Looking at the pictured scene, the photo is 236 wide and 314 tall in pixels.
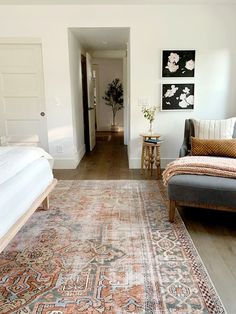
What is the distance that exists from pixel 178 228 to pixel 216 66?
2959 mm

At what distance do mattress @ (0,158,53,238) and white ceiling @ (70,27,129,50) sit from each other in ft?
8.67

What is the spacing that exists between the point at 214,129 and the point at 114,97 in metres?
6.29

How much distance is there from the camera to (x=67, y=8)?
4230 millimetres

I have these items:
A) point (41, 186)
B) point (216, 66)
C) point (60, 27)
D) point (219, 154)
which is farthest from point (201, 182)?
point (60, 27)

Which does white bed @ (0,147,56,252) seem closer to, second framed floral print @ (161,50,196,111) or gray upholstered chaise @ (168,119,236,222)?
Result: gray upholstered chaise @ (168,119,236,222)

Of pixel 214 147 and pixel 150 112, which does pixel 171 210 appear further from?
pixel 150 112

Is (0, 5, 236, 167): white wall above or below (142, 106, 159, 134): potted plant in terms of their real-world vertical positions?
above

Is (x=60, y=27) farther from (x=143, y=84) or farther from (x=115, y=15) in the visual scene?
(x=143, y=84)

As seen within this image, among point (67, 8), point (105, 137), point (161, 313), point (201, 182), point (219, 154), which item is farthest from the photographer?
point (105, 137)

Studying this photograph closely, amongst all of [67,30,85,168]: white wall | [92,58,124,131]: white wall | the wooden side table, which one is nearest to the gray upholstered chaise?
the wooden side table

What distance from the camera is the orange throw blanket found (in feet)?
8.53

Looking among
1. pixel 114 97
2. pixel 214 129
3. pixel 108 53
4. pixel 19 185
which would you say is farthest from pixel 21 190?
pixel 114 97

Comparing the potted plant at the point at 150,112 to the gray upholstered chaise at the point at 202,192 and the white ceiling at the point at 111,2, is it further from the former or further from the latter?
the gray upholstered chaise at the point at 202,192

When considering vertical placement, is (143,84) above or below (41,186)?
above
